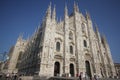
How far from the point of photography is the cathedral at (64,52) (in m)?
18.8

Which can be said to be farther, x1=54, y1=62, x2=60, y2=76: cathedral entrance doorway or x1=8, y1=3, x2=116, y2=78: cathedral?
x1=54, y1=62, x2=60, y2=76: cathedral entrance doorway

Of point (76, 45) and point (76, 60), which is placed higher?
point (76, 45)

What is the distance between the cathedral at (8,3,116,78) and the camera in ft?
61.7

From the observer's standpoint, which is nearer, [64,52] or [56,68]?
[56,68]

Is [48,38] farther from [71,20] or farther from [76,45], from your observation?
[71,20]

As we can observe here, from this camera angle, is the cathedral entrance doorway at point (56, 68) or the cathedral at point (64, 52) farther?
the cathedral entrance doorway at point (56, 68)

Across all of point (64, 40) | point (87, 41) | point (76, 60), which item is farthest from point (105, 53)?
point (64, 40)

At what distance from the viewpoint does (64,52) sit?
21703mm

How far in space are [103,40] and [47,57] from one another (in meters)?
25.7

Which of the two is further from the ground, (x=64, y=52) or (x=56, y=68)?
(x=64, y=52)

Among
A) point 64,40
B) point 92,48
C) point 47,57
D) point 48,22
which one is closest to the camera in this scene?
point 47,57

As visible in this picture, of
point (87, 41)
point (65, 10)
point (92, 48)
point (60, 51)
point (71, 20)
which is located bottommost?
point (60, 51)

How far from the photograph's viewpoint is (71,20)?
30203mm

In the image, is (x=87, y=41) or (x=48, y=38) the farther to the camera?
(x=87, y=41)
